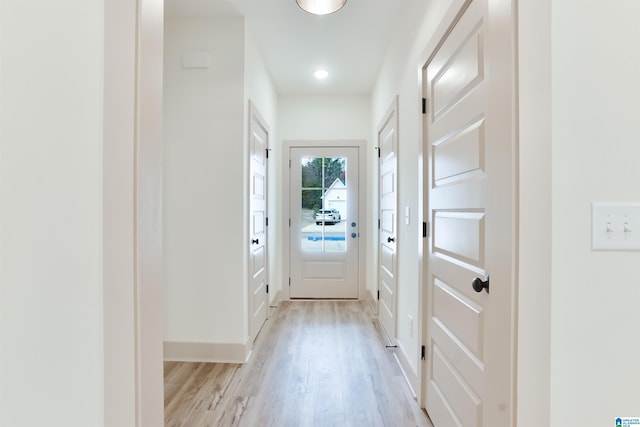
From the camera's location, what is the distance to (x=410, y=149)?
7.26 feet

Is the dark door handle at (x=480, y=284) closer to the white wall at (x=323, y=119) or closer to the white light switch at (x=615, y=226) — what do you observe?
the white light switch at (x=615, y=226)

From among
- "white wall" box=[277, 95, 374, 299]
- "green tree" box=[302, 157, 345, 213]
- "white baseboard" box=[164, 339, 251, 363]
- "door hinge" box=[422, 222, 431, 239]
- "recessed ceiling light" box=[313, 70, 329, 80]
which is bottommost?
"white baseboard" box=[164, 339, 251, 363]

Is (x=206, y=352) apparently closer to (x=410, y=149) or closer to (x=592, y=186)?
(x=410, y=149)

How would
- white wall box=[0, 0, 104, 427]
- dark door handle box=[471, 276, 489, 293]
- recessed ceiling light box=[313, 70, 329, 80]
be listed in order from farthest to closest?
1. recessed ceiling light box=[313, 70, 329, 80]
2. dark door handle box=[471, 276, 489, 293]
3. white wall box=[0, 0, 104, 427]

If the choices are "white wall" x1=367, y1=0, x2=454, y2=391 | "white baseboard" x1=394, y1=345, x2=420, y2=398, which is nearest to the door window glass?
"white wall" x1=367, y1=0, x2=454, y2=391

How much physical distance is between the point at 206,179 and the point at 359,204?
88.4 inches

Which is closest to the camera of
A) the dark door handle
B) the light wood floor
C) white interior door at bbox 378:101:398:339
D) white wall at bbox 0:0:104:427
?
white wall at bbox 0:0:104:427

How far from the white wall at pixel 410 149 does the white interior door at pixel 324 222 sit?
1531 mm

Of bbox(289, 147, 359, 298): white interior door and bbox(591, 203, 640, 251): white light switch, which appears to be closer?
bbox(591, 203, 640, 251): white light switch

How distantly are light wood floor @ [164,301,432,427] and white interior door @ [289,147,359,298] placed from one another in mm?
1177

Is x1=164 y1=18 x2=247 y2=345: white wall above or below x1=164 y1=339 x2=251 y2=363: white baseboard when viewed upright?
above

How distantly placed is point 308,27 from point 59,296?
265cm

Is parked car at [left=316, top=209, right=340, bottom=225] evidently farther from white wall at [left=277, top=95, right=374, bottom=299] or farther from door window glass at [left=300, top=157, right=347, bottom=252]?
white wall at [left=277, top=95, right=374, bottom=299]

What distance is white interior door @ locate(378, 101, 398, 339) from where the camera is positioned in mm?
2715
